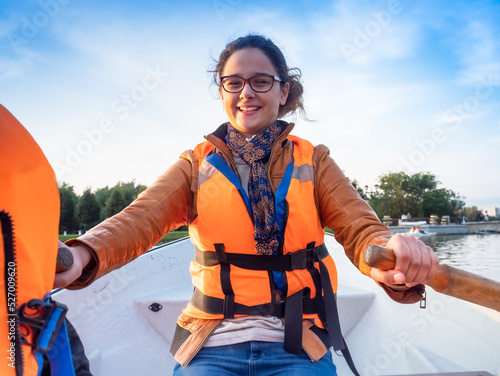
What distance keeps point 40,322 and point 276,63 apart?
4.70ft

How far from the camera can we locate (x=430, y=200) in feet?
194

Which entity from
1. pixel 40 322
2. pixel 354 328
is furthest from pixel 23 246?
pixel 354 328

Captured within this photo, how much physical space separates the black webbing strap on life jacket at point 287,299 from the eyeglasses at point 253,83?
2.29 ft

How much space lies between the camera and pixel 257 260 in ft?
5.12

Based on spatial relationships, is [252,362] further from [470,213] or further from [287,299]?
[470,213]

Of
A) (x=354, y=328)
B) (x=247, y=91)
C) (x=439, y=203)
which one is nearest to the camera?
(x=247, y=91)

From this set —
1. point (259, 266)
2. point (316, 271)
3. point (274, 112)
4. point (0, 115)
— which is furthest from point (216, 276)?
point (0, 115)

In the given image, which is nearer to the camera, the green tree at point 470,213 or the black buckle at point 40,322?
the black buckle at point 40,322

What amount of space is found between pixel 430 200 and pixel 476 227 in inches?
414

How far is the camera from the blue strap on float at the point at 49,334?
0.83m

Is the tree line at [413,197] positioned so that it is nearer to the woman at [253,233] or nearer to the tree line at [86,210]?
the tree line at [86,210]

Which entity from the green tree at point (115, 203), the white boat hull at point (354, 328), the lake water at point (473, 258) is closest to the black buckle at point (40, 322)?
the white boat hull at point (354, 328)

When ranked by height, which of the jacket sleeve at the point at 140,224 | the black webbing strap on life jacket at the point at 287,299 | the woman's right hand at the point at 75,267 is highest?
the jacket sleeve at the point at 140,224

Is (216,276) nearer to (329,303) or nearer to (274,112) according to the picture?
(329,303)
